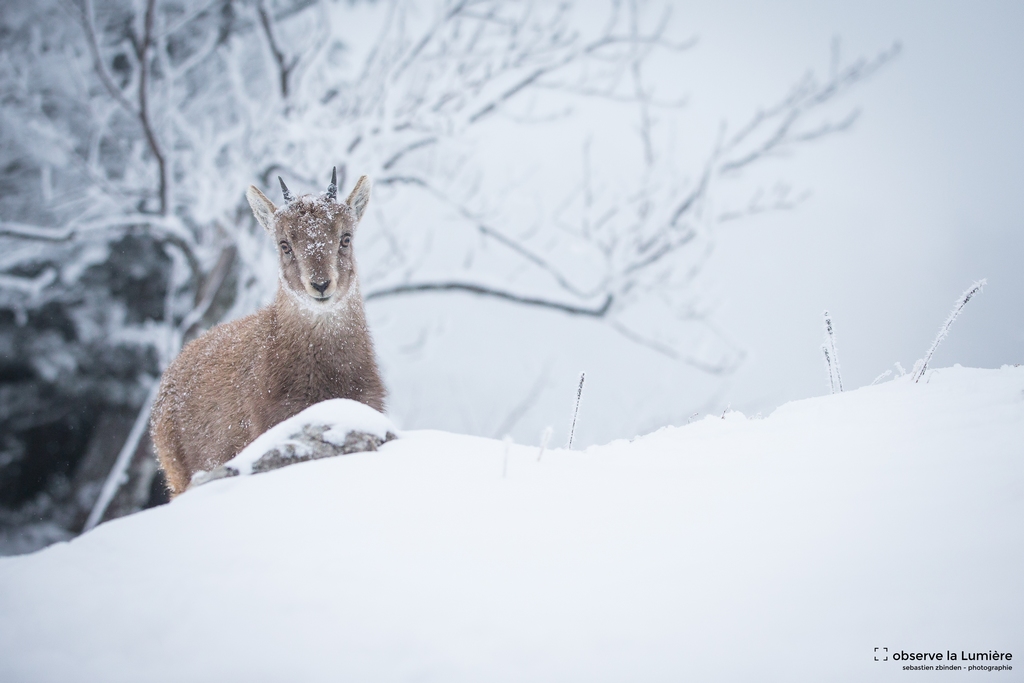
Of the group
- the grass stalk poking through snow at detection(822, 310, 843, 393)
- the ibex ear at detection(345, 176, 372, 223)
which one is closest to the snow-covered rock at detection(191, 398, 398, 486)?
the ibex ear at detection(345, 176, 372, 223)

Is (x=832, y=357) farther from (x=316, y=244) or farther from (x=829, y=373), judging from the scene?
(x=316, y=244)

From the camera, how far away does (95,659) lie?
167 cm

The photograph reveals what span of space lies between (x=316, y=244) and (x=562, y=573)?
8.83 feet

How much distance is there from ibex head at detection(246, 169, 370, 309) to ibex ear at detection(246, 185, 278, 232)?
0.06ft

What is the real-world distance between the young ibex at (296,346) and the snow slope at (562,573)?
1.47 metres

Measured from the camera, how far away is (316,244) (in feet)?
12.5

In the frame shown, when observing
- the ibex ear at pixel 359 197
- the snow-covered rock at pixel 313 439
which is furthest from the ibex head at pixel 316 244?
the snow-covered rock at pixel 313 439

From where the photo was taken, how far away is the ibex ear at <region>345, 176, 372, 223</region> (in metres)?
4.19

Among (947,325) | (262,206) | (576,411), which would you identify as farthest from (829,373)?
(262,206)

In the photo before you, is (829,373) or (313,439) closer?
(313,439)

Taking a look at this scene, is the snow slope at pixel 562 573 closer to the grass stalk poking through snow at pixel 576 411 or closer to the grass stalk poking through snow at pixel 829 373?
the grass stalk poking through snow at pixel 576 411

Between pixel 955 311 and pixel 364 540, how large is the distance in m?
3.05

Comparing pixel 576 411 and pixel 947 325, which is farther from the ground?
pixel 947 325

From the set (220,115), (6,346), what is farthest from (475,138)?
(6,346)
